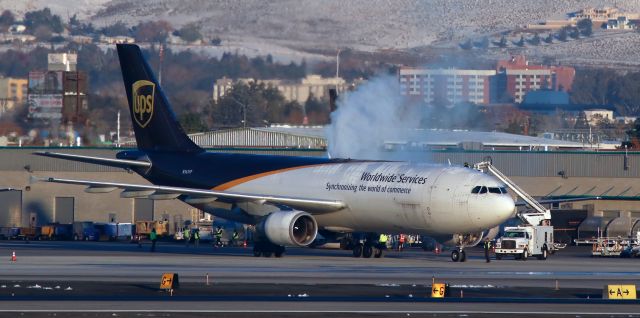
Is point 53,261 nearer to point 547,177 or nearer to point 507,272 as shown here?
point 507,272

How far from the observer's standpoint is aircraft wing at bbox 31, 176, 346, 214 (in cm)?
5475

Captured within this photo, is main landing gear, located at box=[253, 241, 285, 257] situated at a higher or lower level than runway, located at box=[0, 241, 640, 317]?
higher

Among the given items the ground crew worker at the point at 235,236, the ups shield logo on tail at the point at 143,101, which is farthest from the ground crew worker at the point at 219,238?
A: the ups shield logo on tail at the point at 143,101

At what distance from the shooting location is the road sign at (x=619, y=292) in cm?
3494

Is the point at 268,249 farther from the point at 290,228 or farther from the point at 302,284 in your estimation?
the point at 302,284

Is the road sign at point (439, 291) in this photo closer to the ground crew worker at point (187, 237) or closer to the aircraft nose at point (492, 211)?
the aircraft nose at point (492, 211)

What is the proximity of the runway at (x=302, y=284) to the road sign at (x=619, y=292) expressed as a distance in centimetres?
40

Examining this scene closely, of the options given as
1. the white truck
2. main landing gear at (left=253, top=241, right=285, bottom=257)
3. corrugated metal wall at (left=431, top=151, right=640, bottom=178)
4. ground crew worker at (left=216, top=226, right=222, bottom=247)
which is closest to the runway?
main landing gear at (left=253, top=241, right=285, bottom=257)

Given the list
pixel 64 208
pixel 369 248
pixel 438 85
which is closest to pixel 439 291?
pixel 369 248

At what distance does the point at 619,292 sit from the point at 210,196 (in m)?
24.5

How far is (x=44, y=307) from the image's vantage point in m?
31.5

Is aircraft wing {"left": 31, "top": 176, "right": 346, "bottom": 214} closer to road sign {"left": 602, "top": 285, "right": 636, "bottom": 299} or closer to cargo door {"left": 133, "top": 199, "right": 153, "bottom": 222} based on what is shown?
road sign {"left": 602, "top": 285, "right": 636, "bottom": 299}

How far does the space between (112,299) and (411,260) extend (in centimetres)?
2281

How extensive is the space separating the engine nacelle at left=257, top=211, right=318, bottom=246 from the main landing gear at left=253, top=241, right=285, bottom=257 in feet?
3.37
